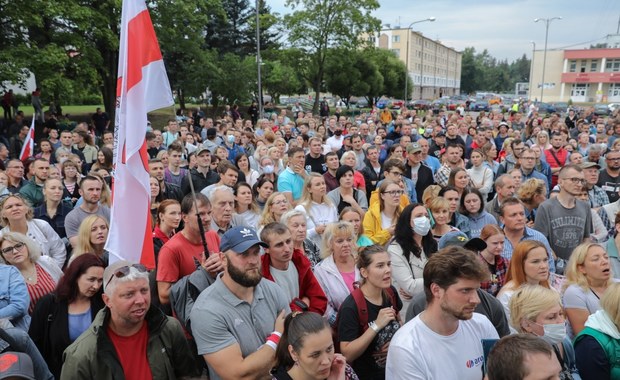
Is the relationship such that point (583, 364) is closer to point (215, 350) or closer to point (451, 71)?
point (215, 350)

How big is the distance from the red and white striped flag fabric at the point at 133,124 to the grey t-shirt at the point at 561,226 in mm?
4606

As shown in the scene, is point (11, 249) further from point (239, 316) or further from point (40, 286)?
point (239, 316)

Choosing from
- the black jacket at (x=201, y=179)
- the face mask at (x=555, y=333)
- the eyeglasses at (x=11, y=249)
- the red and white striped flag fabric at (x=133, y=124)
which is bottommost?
the face mask at (x=555, y=333)

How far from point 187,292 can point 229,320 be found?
672 mm

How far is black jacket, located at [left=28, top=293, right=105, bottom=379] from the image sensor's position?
11.4 feet

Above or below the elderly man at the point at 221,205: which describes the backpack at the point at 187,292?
below

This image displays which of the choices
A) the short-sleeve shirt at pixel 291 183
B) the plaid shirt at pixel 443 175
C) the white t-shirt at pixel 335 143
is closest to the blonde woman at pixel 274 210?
the short-sleeve shirt at pixel 291 183

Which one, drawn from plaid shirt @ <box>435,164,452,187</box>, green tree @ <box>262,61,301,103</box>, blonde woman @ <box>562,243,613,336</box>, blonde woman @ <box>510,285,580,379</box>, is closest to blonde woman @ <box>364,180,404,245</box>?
blonde woman @ <box>562,243,613,336</box>

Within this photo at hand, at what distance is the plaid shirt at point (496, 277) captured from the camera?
4324 mm

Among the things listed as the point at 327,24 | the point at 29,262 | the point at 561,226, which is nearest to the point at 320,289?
the point at 29,262

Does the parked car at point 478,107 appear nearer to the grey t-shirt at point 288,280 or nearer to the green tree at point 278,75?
the green tree at point 278,75

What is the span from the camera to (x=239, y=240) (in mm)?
3240

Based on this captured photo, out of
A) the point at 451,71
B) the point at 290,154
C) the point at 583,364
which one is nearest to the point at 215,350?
the point at 583,364

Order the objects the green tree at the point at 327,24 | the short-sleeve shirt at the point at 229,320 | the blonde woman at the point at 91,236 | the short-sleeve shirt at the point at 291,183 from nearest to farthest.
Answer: the short-sleeve shirt at the point at 229,320 < the blonde woman at the point at 91,236 < the short-sleeve shirt at the point at 291,183 < the green tree at the point at 327,24
